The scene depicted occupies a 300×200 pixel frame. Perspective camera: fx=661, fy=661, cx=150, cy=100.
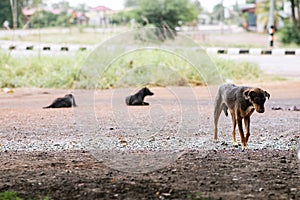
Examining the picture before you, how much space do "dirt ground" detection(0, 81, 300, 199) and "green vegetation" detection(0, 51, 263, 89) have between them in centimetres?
194

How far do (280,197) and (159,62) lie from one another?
6018 mm

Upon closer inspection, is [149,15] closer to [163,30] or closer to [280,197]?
[163,30]

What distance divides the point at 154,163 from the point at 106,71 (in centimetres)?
455

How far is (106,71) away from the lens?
8.14 meters

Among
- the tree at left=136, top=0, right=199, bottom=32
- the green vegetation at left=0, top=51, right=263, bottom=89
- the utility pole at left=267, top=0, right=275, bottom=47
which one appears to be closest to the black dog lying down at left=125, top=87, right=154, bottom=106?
the green vegetation at left=0, top=51, right=263, bottom=89

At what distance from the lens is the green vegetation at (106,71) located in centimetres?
812

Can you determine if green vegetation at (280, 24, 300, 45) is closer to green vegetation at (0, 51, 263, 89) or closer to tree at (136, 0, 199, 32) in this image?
tree at (136, 0, 199, 32)

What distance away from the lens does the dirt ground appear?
298 cm

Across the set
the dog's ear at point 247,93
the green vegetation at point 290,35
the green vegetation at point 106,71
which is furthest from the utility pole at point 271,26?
the dog's ear at point 247,93

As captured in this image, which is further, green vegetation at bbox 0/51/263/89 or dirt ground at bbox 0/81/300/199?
green vegetation at bbox 0/51/263/89

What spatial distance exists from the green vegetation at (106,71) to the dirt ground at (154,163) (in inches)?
76.5

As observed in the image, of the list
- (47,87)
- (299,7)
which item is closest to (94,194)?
(47,87)

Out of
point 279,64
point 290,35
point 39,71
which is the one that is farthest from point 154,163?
point 290,35

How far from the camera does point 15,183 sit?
316 centimetres
